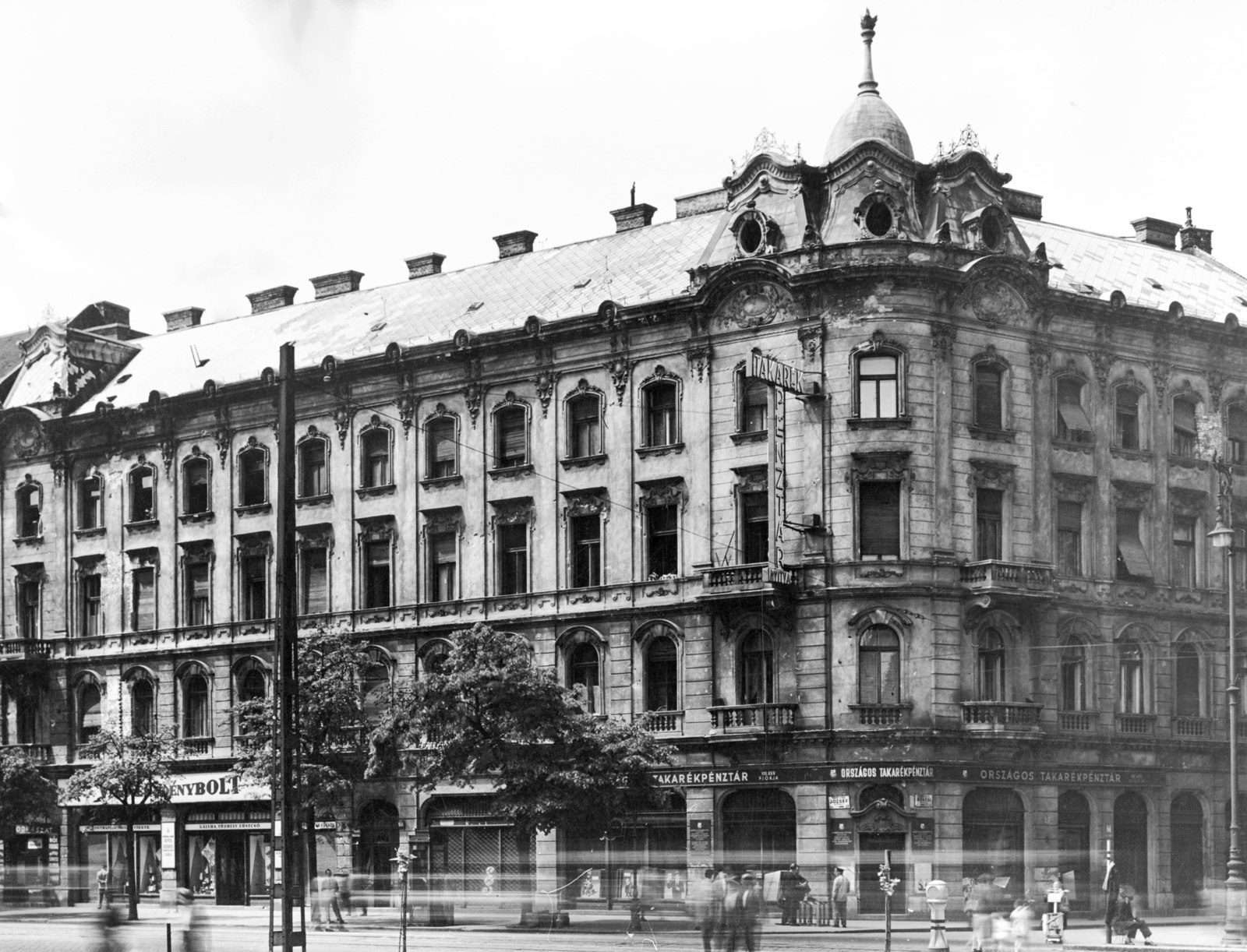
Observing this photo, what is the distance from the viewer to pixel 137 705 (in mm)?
70250

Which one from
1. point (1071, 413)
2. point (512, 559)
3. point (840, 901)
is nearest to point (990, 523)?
point (1071, 413)

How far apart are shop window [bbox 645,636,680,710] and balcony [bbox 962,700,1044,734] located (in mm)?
8043

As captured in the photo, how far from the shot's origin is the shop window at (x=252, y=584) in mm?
66750

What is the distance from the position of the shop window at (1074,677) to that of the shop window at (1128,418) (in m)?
6.11

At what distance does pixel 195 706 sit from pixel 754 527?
2263 cm

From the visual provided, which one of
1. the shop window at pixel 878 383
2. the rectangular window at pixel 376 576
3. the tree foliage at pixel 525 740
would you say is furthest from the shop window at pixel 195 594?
the shop window at pixel 878 383

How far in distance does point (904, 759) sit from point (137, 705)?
1136 inches

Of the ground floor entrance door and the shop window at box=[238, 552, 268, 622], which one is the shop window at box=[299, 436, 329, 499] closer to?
the shop window at box=[238, 552, 268, 622]

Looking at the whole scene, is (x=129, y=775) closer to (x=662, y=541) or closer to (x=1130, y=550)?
(x=662, y=541)

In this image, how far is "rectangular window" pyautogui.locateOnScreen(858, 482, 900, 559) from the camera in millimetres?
54375

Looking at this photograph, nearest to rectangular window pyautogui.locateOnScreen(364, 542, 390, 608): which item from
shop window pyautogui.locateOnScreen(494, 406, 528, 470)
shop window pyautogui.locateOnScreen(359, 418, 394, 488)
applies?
shop window pyautogui.locateOnScreen(359, 418, 394, 488)

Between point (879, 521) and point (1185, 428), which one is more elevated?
point (1185, 428)

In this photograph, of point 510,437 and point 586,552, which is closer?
point 586,552

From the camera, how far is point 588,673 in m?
59.0
